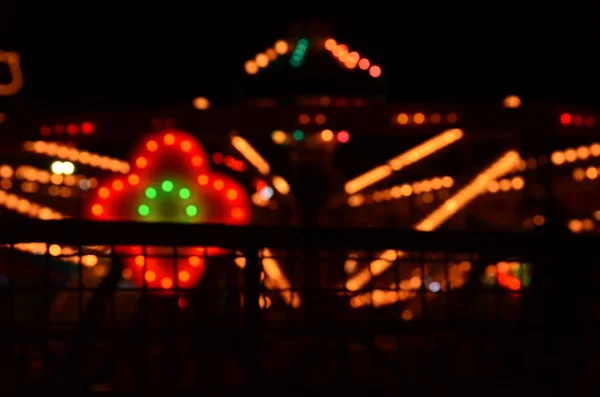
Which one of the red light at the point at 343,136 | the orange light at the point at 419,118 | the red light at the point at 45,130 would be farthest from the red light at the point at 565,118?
the red light at the point at 45,130

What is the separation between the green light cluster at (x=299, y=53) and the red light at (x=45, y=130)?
297 centimetres

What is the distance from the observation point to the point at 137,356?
4.15 metres

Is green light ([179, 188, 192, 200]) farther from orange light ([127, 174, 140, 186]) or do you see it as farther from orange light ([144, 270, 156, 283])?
orange light ([144, 270, 156, 283])

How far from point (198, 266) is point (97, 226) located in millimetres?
1341

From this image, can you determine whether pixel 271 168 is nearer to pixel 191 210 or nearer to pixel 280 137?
pixel 280 137

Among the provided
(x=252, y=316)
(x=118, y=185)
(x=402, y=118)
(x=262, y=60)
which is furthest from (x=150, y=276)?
(x=262, y=60)

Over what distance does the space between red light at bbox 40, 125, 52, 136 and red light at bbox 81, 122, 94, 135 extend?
1.09 ft

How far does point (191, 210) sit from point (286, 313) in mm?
3195

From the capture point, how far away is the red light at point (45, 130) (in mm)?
9797

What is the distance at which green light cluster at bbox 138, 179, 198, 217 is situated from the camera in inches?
308

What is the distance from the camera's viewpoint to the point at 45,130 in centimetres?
982

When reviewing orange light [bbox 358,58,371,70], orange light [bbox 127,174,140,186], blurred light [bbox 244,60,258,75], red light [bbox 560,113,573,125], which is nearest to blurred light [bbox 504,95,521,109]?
red light [bbox 560,113,573,125]

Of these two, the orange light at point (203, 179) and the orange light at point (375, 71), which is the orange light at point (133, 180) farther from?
the orange light at point (375, 71)

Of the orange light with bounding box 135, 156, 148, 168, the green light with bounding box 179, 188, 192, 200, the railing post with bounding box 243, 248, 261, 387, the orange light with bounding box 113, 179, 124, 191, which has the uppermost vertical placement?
the orange light with bounding box 135, 156, 148, 168
